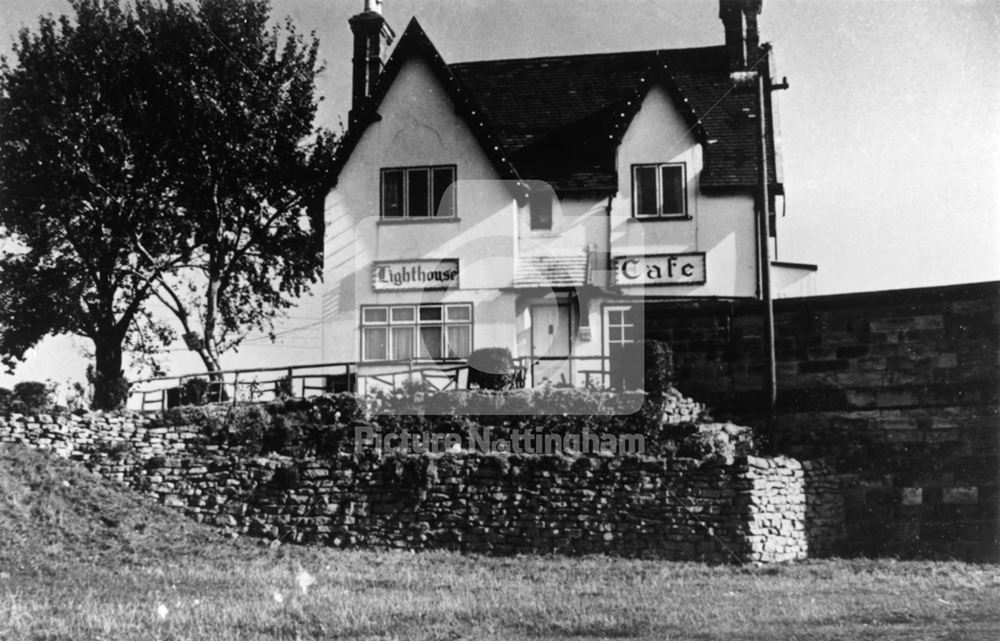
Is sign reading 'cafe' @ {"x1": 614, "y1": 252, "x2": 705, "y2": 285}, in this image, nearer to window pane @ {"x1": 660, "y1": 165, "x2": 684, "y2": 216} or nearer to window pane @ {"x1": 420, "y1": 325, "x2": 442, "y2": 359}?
window pane @ {"x1": 660, "y1": 165, "x2": 684, "y2": 216}

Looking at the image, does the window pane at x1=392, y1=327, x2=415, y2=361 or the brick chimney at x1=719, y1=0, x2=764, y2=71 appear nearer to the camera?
the window pane at x1=392, y1=327, x2=415, y2=361

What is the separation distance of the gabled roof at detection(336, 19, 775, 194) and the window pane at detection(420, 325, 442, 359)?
4.46 metres

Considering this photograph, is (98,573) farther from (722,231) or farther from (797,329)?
(722,231)

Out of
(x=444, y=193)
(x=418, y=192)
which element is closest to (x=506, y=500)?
(x=444, y=193)

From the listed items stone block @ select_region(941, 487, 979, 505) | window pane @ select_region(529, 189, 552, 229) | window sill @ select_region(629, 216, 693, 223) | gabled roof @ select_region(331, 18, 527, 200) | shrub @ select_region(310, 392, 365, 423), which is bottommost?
stone block @ select_region(941, 487, 979, 505)

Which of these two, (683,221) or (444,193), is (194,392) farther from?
(683,221)

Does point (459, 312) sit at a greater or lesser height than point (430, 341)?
greater

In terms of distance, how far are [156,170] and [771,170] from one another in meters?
17.5

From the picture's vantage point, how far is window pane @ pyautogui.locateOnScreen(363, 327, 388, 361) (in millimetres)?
28250

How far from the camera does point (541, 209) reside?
96.9 ft

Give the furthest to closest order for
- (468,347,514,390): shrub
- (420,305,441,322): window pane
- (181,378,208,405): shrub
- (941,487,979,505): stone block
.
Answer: (420,305,441,322): window pane → (181,378,208,405): shrub → (468,347,514,390): shrub → (941,487,979,505): stone block

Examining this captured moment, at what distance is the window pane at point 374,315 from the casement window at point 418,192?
94.8 inches

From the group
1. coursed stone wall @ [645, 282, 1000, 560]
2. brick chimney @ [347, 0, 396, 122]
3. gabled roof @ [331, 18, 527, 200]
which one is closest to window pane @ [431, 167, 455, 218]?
gabled roof @ [331, 18, 527, 200]

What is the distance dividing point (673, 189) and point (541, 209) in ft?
11.4
